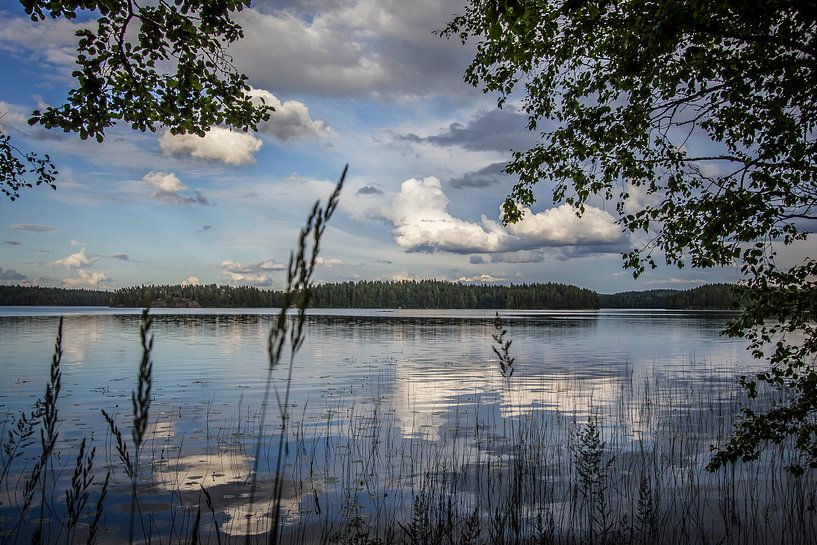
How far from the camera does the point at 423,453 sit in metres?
13.0

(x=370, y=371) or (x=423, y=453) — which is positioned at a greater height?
(x=423, y=453)

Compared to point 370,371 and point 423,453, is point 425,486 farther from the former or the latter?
point 370,371

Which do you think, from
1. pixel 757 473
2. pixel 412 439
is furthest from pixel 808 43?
pixel 412 439

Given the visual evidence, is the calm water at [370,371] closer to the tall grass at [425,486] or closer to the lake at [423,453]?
the lake at [423,453]

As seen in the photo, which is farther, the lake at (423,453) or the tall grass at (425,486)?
the lake at (423,453)

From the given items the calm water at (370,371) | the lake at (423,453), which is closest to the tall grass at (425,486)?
the lake at (423,453)

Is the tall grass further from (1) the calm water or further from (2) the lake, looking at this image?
(1) the calm water

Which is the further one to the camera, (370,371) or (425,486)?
(370,371)

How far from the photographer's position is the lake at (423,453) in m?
8.60

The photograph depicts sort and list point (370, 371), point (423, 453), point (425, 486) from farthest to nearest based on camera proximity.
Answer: point (370, 371)
point (423, 453)
point (425, 486)

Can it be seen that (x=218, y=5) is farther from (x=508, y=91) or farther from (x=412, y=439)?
(x=412, y=439)

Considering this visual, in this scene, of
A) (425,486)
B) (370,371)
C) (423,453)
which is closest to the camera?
(425,486)

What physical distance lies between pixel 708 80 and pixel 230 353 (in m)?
34.9

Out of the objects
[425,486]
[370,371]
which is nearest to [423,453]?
[425,486]
